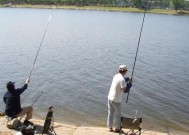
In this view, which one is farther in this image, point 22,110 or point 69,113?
point 69,113

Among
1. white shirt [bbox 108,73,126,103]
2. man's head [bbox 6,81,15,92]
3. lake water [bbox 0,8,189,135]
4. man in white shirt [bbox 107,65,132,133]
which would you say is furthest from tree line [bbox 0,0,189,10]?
man's head [bbox 6,81,15,92]

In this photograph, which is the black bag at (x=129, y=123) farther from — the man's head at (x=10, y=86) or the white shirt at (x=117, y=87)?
the man's head at (x=10, y=86)

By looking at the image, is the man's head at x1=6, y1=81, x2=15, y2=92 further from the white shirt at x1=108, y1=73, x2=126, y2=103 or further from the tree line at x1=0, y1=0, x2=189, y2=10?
the tree line at x1=0, y1=0, x2=189, y2=10

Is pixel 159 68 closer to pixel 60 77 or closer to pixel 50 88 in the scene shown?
pixel 60 77

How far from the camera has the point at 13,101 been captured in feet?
33.5

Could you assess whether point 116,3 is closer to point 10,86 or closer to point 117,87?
point 117,87

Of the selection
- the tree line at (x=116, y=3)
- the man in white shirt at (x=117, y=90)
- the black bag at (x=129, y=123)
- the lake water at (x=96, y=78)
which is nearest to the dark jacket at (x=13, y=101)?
the man in white shirt at (x=117, y=90)

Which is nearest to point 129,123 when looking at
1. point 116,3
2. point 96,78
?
point 96,78

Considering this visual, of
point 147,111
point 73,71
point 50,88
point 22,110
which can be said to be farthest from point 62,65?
point 22,110

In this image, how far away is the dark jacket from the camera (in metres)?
10.2

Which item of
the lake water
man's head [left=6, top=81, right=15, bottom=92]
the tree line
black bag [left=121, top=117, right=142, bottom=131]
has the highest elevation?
man's head [left=6, top=81, right=15, bottom=92]

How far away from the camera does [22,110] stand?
10.5 meters

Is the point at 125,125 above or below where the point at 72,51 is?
above

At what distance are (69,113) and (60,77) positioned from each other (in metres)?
6.89
